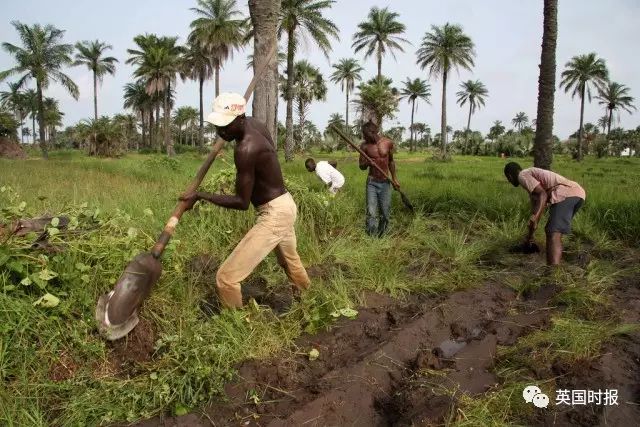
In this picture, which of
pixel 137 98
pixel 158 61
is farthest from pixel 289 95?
pixel 137 98

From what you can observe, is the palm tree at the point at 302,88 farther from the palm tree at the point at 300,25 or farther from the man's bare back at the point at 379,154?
the man's bare back at the point at 379,154

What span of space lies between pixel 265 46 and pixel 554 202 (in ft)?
12.2

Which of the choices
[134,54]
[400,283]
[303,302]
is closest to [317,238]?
[400,283]

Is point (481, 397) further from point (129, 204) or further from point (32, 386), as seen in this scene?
point (129, 204)

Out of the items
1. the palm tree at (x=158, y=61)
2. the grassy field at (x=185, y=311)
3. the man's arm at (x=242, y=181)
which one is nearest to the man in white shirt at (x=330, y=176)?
the grassy field at (x=185, y=311)

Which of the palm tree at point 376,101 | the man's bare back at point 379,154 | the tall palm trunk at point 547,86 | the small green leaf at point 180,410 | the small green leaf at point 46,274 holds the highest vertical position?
the palm tree at point 376,101

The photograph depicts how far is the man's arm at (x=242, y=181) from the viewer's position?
9.98 feet

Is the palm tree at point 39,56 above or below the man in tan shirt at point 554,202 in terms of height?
above

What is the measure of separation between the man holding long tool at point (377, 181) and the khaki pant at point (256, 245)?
2781 mm

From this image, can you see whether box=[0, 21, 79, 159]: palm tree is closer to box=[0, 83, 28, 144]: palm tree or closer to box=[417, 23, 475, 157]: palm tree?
box=[0, 83, 28, 144]: palm tree

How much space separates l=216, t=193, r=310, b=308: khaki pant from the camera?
3.21 m

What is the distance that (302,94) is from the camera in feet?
121

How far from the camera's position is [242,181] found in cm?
307

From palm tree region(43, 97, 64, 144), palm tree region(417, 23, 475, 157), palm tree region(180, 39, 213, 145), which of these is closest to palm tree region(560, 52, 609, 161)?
palm tree region(417, 23, 475, 157)
